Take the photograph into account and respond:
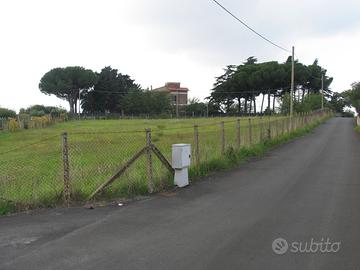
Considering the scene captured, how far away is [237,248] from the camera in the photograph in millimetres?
6156

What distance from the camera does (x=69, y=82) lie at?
111750mm

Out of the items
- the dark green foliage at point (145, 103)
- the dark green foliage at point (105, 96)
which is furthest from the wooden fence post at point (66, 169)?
the dark green foliage at point (105, 96)

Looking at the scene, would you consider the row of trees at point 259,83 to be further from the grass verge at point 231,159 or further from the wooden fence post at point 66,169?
the wooden fence post at point 66,169

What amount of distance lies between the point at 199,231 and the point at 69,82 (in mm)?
108854

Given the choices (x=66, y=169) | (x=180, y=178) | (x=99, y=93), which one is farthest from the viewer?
(x=99, y=93)

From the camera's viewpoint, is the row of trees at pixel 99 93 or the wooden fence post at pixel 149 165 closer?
the wooden fence post at pixel 149 165

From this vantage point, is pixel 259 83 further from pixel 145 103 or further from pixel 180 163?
pixel 180 163

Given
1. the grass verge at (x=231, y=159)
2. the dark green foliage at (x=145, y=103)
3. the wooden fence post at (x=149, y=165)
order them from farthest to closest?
the dark green foliage at (x=145, y=103)
the grass verge at (x=231, y=159)
the wooden fence post at (x=149, y=165)

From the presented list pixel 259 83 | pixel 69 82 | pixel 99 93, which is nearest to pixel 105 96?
pixel 99 93

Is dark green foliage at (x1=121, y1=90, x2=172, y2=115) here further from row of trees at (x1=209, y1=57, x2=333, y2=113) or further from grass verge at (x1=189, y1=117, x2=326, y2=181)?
grass verge at (x1=189, y1=117, x2=326, y2=181)

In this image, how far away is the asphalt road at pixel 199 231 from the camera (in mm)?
5684

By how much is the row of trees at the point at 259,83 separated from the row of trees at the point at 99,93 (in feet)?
47.7

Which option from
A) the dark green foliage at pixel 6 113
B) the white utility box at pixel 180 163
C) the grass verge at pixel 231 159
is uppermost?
the dark green foliage at pixel 6 113

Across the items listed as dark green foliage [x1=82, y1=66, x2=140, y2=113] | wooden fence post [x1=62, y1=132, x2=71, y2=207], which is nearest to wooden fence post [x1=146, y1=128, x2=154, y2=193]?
wooden fence post [x1=62, y1=132, x2=71, y2=207]
